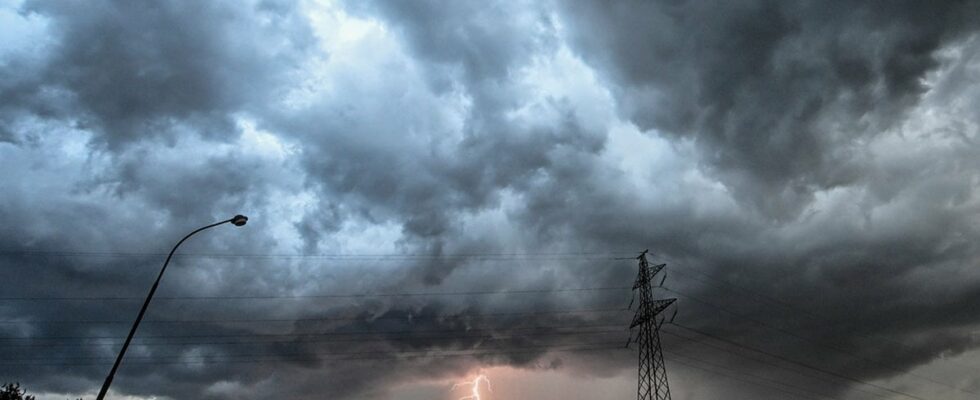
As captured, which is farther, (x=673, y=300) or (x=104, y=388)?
(x=673, y=300)

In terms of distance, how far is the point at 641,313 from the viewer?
51.4 metres

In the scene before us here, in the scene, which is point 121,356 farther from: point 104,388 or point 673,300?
point 673,300

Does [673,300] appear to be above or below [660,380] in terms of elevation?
above

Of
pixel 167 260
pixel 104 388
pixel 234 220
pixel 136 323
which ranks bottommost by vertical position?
pixel 104 388

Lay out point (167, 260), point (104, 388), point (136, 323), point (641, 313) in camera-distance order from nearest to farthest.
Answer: point (104, 388)
point (136, 323)
point (167, 260)
point (641, 313)

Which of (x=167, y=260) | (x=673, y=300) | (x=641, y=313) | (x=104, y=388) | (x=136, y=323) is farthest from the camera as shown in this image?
(x=641, y=313)

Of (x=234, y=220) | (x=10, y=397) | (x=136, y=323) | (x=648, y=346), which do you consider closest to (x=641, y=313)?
(x=648, y=346)

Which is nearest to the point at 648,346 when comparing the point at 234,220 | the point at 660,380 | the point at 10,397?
the point at 660,380

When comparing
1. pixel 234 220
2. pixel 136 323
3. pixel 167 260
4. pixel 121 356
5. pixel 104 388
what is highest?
pixel 234 220

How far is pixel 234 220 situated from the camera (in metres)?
25.3

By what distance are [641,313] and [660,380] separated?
260 inches

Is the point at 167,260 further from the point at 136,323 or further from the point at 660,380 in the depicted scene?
the point at 660,380

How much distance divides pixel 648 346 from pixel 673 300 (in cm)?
551

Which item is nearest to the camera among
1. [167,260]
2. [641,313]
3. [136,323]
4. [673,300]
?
[136,323]
